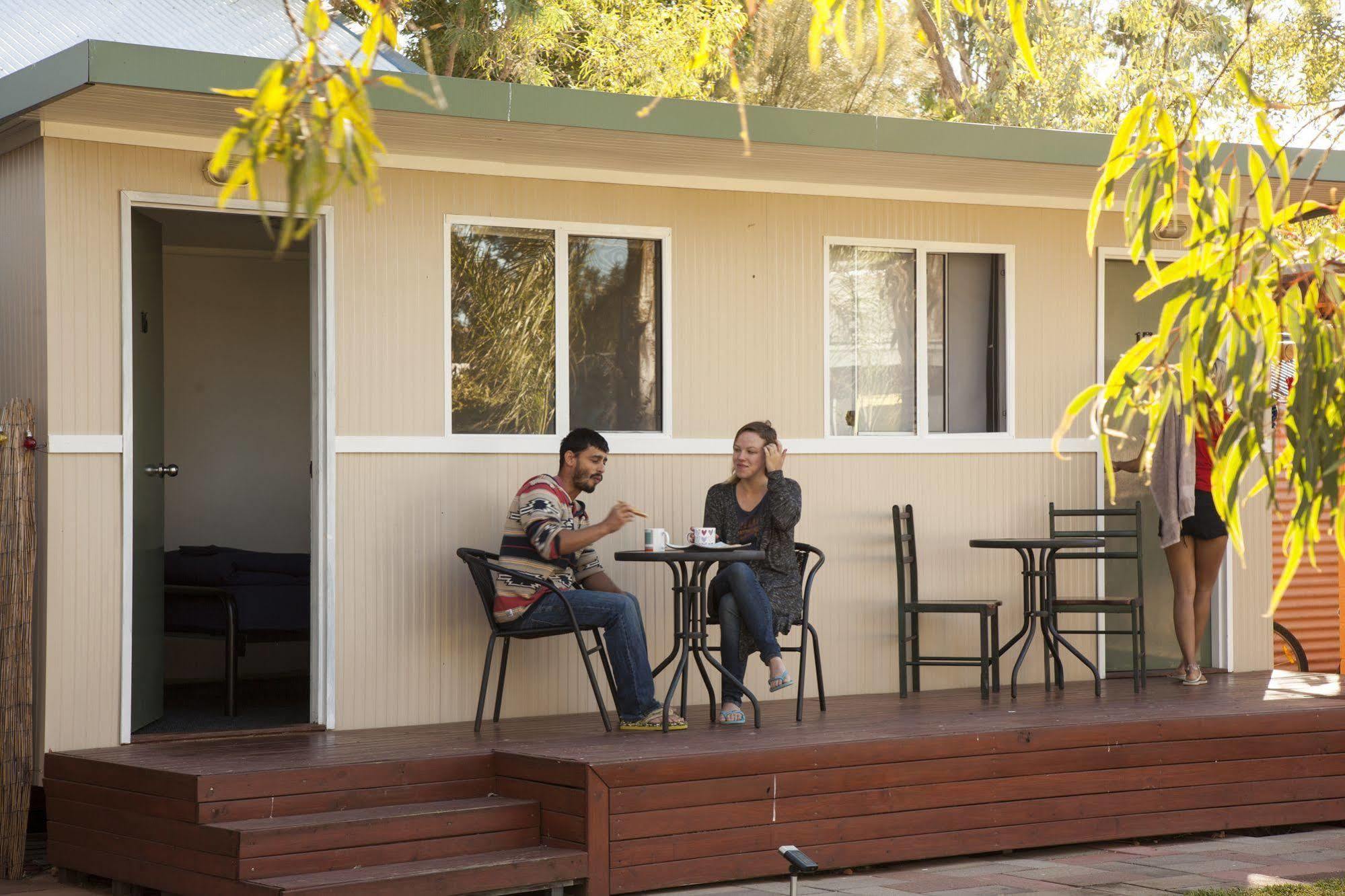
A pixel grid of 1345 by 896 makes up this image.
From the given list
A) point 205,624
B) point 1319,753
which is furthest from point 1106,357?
point 205,624

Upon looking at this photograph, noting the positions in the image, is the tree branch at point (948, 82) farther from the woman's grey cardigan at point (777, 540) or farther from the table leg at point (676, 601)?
the table leg at point (676, 601)

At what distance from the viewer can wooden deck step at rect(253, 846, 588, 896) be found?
16.1ft

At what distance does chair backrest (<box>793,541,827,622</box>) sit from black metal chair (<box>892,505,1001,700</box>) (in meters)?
0.38

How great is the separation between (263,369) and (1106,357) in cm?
465

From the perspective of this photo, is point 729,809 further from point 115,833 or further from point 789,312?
point 789,312

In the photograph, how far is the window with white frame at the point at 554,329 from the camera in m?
6.89

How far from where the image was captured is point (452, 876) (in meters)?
5.08

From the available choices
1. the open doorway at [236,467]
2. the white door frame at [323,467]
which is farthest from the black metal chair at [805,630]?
the open doorway at [236,467]

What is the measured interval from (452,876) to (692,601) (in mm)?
1616

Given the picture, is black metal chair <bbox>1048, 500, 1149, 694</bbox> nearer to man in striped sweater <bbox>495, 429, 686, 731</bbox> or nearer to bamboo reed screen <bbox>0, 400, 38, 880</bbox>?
man in striped sweater <bbox>495, 429, 686, 731</bbox>

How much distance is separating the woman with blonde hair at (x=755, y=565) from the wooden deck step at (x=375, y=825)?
1.12 m

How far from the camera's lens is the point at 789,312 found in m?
7.53

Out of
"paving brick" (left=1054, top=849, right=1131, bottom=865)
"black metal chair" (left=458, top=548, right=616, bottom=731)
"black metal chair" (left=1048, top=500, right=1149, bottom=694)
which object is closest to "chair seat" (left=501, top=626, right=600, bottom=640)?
"black metal chair" (left=458, top=548, right=616, bottom=731)

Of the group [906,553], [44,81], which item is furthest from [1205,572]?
[44,81]
